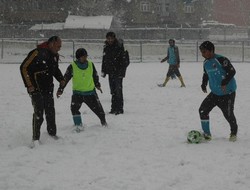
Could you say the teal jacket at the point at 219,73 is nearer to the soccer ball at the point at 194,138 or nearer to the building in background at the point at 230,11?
the soccer ball at the point at 194,138

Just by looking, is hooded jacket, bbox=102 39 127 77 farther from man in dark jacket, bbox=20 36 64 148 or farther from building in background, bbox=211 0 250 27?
building in background, bbox=211 0 250 27

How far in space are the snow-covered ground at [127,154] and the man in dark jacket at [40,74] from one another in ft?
1.77

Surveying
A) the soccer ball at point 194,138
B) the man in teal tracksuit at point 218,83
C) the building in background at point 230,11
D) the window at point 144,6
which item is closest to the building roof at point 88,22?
the window at point 144,6

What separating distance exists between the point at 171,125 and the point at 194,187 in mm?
3401

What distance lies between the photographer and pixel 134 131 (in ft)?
23.9

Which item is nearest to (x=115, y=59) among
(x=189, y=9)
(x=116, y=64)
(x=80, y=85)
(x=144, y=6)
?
(x=116, y=64)

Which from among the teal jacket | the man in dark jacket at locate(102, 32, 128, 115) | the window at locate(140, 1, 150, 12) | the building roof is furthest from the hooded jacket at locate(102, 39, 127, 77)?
the window at locate(140, 1, 150, 12)

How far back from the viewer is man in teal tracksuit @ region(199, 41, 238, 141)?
5.98 m

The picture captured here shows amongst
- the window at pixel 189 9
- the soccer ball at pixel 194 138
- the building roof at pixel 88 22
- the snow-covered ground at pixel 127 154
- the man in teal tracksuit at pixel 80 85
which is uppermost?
the window at pixel 189 9

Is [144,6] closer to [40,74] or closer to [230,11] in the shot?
[230,11]

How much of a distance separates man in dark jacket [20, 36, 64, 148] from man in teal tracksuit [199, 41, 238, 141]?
2450 millimetres

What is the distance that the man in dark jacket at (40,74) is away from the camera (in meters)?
5.95

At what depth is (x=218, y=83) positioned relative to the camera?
613cm

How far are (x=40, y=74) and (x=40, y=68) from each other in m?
0.10
